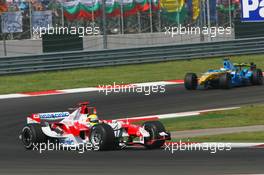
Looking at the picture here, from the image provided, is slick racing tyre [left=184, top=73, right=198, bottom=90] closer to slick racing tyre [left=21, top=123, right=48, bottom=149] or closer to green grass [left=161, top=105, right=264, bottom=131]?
green grass [left=161, top=105, right=264, bottom=131]

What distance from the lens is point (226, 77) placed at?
85.1 ft

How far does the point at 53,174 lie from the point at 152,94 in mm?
13486

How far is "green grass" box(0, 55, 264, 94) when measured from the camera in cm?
2883

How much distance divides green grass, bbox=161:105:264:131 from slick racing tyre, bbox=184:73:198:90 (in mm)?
4709

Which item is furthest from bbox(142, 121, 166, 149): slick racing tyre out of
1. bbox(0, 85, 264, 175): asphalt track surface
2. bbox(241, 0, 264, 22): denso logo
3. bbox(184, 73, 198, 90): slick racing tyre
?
bbox(184, 73, 198, 90): slick racing tyre

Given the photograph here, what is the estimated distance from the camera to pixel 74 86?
28.6 meters

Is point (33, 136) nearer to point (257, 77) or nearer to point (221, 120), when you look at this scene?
point (221, 120)

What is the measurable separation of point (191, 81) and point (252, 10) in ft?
35.4

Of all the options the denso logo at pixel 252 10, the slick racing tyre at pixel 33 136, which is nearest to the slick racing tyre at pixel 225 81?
the denso logo at pixel 252 10

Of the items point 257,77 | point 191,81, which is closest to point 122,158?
point 191,81

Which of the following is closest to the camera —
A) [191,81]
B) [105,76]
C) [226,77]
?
[226,77]

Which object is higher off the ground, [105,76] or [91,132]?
[91,132]

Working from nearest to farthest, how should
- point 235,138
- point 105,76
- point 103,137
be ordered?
point 103,137, point 235,138, point 105,76

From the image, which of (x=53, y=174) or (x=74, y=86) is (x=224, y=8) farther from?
(x=53, y=174)
